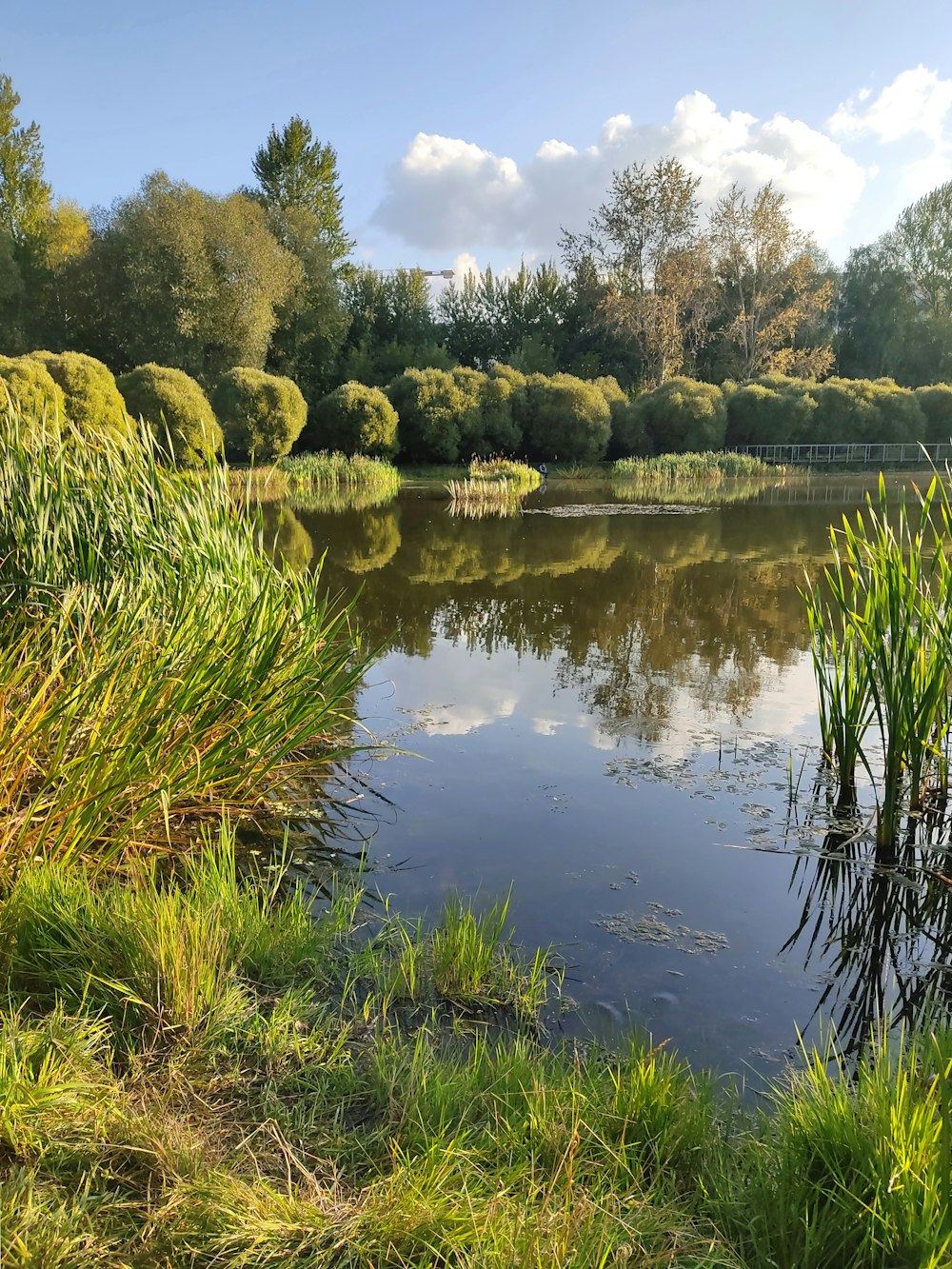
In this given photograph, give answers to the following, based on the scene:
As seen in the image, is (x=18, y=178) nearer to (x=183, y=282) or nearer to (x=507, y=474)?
(x=183, y=282)

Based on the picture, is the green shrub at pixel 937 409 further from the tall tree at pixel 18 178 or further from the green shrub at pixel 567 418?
the tall tree at pixel 18 178

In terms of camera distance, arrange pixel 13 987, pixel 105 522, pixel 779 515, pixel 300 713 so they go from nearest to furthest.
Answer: pixel 13 987, pixel 300 713, pixel 105 522, pixel 779 515

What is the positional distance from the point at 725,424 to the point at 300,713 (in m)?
27.2

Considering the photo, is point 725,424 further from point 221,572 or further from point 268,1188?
point 268,1188

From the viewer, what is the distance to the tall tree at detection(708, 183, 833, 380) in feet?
116

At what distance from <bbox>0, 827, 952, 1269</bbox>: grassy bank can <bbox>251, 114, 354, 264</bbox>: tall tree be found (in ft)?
130

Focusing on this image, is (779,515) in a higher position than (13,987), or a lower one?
higher

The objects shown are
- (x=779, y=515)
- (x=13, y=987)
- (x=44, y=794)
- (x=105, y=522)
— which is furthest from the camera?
(x=779, y=515)

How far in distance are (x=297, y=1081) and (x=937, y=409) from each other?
33.0 metres

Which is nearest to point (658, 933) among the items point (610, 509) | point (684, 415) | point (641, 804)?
point (641, 804)

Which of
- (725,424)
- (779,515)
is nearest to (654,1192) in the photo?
(779,515)

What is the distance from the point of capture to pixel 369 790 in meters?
4.53

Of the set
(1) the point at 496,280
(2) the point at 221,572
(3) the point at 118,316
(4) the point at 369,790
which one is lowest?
(4) the point at 369,790

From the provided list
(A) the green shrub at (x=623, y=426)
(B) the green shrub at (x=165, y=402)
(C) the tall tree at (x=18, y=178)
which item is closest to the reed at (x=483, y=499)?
(B) the green shrub at (x=165, y=402)
